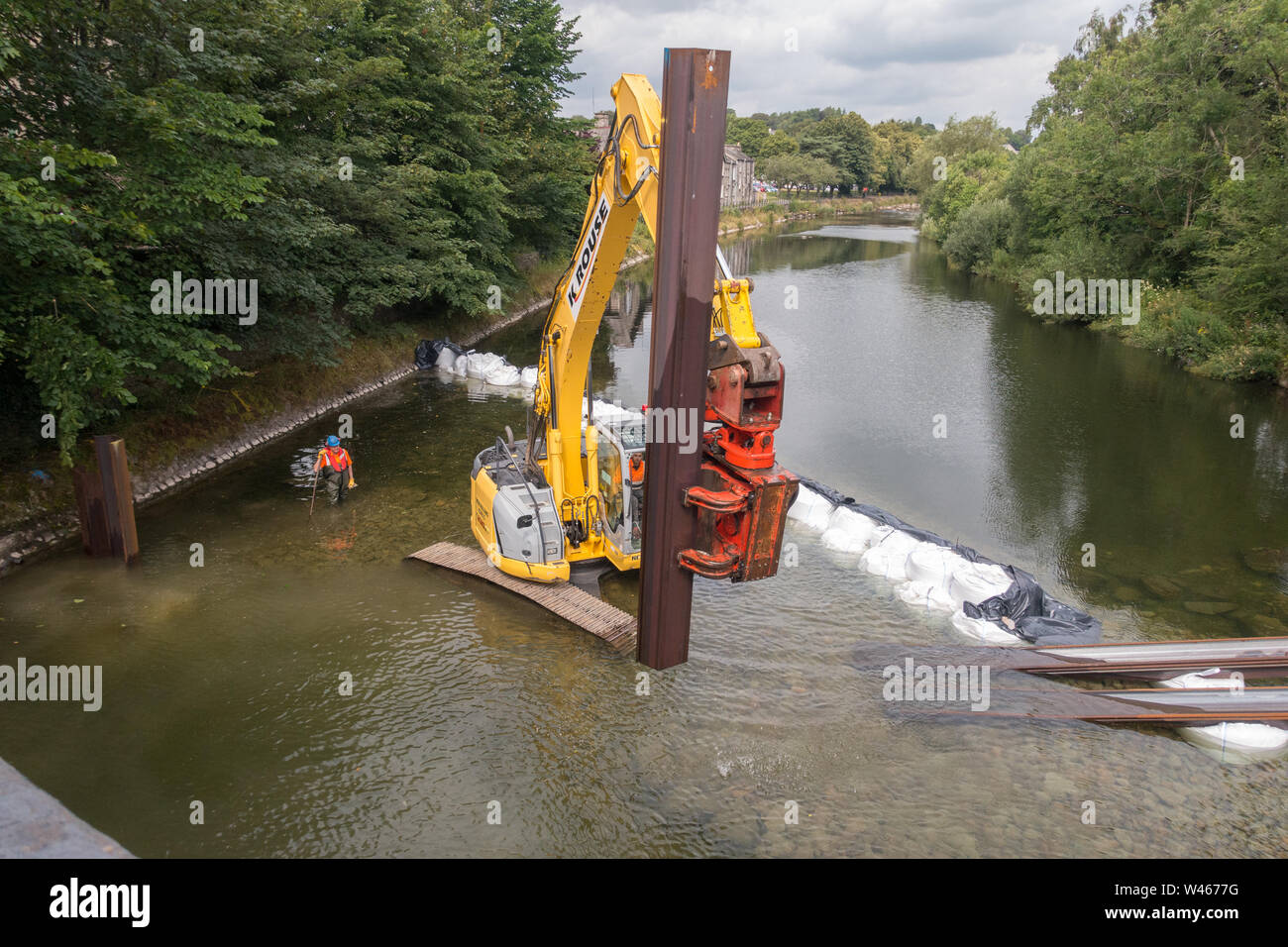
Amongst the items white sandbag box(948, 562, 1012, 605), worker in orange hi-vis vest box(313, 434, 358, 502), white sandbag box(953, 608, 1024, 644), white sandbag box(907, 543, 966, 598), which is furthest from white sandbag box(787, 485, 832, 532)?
worker in orange hi-vis vest box(313, 434, 358, 502)

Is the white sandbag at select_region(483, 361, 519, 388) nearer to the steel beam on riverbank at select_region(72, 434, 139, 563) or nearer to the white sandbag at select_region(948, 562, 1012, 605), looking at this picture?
the steel beam on riverbank at select_region(72, 434, 139, 563)

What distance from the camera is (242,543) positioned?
13102 mm

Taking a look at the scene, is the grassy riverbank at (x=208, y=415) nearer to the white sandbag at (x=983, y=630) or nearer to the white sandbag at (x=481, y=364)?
the white sandbag at (x=481, y=364)

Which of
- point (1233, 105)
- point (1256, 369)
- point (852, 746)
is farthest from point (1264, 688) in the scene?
point (1233, 105)

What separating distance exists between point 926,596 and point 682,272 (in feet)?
23.6

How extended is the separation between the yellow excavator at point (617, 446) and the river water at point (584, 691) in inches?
41.1

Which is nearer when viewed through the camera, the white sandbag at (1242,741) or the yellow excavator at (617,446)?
the yellow excavator at (617,446)

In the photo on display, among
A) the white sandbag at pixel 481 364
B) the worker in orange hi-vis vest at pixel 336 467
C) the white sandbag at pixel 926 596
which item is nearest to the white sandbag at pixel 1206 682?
the white sandbag at pixel 926 596

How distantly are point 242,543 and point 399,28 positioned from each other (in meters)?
18.0

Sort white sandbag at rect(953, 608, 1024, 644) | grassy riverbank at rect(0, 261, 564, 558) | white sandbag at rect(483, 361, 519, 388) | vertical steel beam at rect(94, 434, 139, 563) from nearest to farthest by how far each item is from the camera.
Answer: white sandbag at rect(953, 608, 1024, 644) → vertical steel beam at rect(94, 434, 139, 563) → grassy riverbank at rect(0, 261, 564, 558) → white sandbag at rect(483, 361, 519, 388)

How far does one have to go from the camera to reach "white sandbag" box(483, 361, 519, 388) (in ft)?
79.3

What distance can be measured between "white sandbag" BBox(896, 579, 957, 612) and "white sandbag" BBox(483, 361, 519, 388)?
49.7ft

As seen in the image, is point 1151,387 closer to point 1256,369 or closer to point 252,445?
point 1256,369

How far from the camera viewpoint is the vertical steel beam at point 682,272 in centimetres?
628
